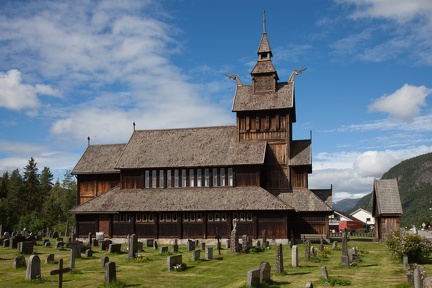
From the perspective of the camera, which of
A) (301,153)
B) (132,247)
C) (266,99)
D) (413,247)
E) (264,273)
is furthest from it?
(266,99)

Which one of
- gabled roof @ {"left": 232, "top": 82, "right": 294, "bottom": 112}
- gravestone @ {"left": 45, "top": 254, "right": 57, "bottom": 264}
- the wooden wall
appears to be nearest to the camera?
gravestone @ {"left": 45, "top": 254, "right": 57, "bottom": 264}

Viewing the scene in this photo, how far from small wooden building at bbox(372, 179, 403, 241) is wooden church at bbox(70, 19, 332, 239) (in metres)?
5.35

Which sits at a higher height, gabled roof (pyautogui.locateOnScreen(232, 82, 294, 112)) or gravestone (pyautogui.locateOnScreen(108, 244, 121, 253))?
gabled roof (pyautogui.locateOnScreen(232, 82, 294, 112))

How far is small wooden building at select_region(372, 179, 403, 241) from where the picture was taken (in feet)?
155

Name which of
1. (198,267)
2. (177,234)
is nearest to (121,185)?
(177,234)

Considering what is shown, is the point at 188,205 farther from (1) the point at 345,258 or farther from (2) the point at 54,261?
(1) the point at 345,258

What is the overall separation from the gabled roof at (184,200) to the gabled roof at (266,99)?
9.21 metres

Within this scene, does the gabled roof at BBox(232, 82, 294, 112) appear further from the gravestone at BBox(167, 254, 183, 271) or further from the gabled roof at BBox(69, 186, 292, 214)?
the gravestone at BBox(167, 254, 183, 271)

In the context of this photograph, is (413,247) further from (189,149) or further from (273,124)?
(189,149)

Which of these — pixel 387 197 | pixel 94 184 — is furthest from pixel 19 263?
pixel 387 197

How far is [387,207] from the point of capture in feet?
157

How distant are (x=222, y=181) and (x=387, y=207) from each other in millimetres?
17197

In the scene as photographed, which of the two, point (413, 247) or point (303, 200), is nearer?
point (413, 247)

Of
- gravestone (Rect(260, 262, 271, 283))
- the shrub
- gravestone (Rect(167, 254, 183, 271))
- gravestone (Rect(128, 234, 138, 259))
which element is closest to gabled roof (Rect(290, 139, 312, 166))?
the shrub
